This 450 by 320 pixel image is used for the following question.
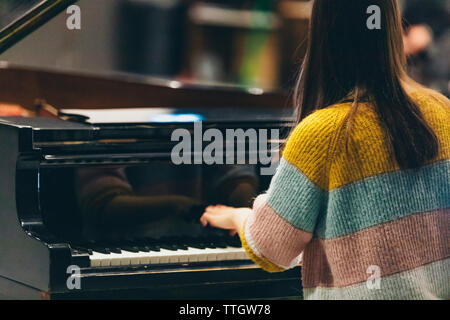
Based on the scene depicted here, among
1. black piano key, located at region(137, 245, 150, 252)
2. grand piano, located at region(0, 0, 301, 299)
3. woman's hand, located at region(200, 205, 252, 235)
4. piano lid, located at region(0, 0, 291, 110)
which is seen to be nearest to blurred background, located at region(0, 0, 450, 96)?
piano lid, located at region(0, 0, 291, 110)

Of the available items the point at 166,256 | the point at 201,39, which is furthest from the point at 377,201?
the point at 201,39

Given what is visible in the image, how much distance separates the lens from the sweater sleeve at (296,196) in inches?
69.1

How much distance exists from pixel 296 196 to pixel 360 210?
5.9 inches

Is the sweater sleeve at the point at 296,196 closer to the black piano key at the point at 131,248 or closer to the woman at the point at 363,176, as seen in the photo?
the woman at the point at 363,176

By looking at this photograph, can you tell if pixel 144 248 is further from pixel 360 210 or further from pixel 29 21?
pixel 360 210

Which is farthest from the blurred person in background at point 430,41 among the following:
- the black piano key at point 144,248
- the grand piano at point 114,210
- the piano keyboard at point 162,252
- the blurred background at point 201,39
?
the black piano key at point 144,248

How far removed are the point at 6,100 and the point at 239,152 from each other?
1.23 metres

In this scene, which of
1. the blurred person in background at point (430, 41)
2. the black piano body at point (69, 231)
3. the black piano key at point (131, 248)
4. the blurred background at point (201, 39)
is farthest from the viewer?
the blurred background at point (201, 39)

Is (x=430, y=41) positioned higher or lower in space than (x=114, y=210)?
higher

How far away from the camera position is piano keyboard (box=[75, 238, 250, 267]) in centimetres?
239

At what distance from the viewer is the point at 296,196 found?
1775 mm

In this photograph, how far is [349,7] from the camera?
178 cm

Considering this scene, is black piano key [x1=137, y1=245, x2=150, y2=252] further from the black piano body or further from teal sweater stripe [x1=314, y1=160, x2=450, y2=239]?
teal sweater stripe [x1=314, y1=160, x2=450, y2=239]

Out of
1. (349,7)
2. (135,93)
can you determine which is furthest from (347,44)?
(135,93)
